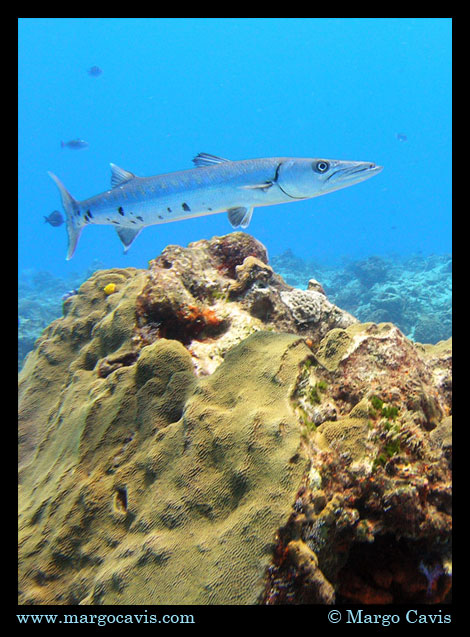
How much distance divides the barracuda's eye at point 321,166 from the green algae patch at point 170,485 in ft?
6.45

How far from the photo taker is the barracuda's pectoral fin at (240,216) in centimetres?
415

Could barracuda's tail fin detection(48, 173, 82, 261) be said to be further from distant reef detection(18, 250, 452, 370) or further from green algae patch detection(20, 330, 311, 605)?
distant reef detection(18, 250, 452, 370)

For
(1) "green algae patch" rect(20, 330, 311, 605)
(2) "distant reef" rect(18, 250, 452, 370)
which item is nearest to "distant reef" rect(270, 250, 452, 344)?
(2) "distant reef" rect(18, 250, 452, 370)

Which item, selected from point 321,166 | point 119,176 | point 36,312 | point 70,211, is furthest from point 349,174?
point 36,312

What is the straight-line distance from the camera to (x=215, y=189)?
4086 millimetres

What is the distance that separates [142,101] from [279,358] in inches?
6639

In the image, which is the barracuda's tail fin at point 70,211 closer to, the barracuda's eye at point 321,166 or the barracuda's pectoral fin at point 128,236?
the barracuda's pectoral fin at point 128,236

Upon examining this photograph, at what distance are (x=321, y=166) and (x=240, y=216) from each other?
1.07m

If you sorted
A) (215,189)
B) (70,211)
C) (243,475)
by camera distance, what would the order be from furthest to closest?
(70,211)
(215,189)
(243,475)

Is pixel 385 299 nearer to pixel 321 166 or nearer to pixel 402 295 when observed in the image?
pixel 402 295
